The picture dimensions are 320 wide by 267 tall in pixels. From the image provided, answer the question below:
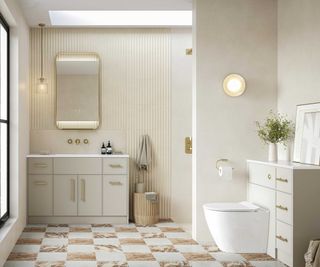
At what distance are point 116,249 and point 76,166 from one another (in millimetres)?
1616

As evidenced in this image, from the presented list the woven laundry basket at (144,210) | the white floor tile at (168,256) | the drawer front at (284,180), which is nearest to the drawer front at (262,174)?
the drawer front at (284,180)

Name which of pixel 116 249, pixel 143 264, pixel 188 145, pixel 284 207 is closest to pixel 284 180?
pixel 284 207

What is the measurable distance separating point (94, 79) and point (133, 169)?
1.27m

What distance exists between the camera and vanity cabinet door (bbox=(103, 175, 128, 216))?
6332 millimetres

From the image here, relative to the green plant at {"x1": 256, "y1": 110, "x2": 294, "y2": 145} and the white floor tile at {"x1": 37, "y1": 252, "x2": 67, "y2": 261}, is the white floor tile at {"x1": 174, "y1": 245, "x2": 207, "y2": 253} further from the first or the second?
the green plant at {"x1": 256, "y1": 110, "x2": 294, "y2": 145}

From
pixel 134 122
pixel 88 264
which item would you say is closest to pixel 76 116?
pixel 134 122

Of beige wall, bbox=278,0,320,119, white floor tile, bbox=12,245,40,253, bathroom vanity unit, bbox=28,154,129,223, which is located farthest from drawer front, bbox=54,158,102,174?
beige wall, bbox=278,0,320,119

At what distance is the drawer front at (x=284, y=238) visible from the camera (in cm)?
419

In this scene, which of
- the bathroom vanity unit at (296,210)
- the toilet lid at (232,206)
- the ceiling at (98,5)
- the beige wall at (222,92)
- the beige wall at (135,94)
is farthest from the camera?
the beige wall at (135,94)

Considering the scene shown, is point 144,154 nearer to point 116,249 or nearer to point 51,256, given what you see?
point 116,249

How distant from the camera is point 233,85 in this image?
5281 millimetres

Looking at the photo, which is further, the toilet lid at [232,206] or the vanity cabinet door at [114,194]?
the vanity cabinet door at [114,194]

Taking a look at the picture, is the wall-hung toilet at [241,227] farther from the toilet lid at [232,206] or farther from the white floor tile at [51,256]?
the white floor tile at [51,256]

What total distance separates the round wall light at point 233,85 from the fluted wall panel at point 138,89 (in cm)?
159
